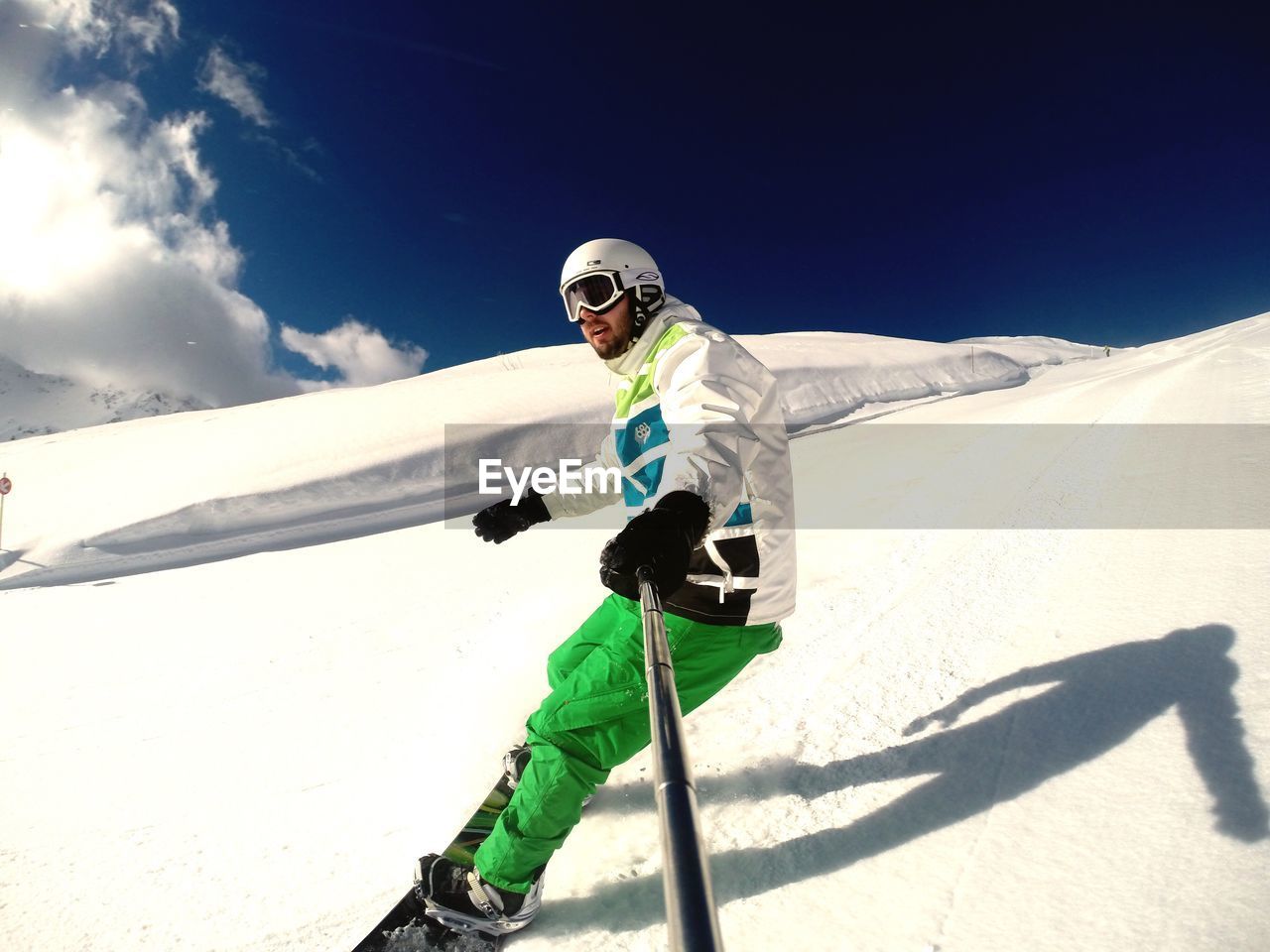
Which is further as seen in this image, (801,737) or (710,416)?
(801,737)

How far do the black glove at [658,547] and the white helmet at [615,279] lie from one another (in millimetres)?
891

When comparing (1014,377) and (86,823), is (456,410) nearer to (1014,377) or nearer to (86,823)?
(86,823)

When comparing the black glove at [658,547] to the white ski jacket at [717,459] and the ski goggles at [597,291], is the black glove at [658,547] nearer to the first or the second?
the white ski jacket at [717,459]

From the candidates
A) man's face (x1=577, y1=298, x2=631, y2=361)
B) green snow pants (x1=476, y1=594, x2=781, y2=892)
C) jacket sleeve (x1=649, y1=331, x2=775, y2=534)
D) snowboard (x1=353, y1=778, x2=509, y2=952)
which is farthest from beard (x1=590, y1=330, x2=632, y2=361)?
snowboard (x1=353, y1=778, x2=509, y2=952)

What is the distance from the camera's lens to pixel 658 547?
1.26 meters

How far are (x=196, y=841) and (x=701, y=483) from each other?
1.90 meters

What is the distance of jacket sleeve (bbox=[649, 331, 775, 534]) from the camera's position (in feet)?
4.63

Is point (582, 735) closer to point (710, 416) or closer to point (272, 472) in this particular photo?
point (710, 416)

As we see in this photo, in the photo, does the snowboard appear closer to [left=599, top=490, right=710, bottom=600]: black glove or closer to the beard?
[left=599, top=490, right=710, bottom=600]: black glove

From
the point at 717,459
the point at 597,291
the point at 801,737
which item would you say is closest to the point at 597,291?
the point at 597,291

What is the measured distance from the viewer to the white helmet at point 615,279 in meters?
2.06

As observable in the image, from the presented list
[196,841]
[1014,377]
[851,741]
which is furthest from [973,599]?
[1014,377]

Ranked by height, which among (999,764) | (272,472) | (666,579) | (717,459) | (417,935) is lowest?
(417,935)

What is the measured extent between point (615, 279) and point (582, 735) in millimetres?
1352
